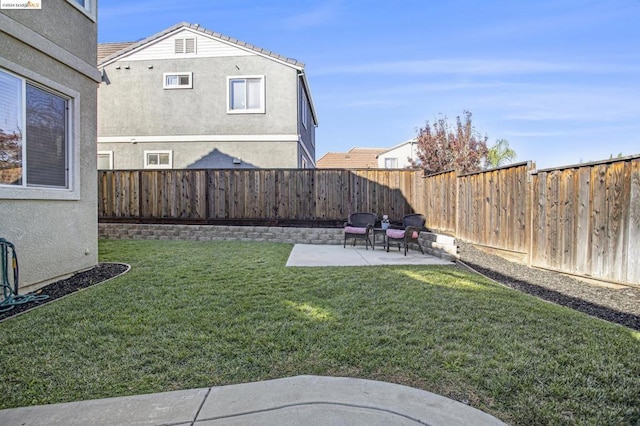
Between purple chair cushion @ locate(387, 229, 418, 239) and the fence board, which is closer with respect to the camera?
the fence board

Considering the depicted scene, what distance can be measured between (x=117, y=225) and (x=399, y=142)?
2245cm

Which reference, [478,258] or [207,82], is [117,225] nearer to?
[207,82]

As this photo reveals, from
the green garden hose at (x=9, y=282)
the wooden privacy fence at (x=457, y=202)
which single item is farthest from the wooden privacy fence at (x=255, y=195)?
the green garden hose at (x=9, y=282)

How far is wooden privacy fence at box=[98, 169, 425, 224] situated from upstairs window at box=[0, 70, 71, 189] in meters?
5.81

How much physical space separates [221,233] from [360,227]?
4.39 metres

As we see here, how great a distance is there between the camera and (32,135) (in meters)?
5.37

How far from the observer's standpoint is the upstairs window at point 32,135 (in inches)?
195

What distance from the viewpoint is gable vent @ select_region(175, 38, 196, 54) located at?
14.7 m

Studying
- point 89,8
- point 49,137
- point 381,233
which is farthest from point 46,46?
point 381,233

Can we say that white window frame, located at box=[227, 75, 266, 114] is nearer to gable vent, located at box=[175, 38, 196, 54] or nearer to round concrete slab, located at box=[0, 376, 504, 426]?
gable vent, located at box=[175, 38, 196, 54]

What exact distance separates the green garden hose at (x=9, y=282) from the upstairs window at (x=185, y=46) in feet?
39.9

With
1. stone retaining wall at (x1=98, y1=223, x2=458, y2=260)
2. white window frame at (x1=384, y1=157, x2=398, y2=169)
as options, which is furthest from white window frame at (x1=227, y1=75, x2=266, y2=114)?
white window frame at (x1=384, y1=157, x2=398, y2=169)

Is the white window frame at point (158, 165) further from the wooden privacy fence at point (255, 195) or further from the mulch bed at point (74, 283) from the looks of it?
the mulch bed at point (74, 283)

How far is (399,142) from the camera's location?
28859mm
